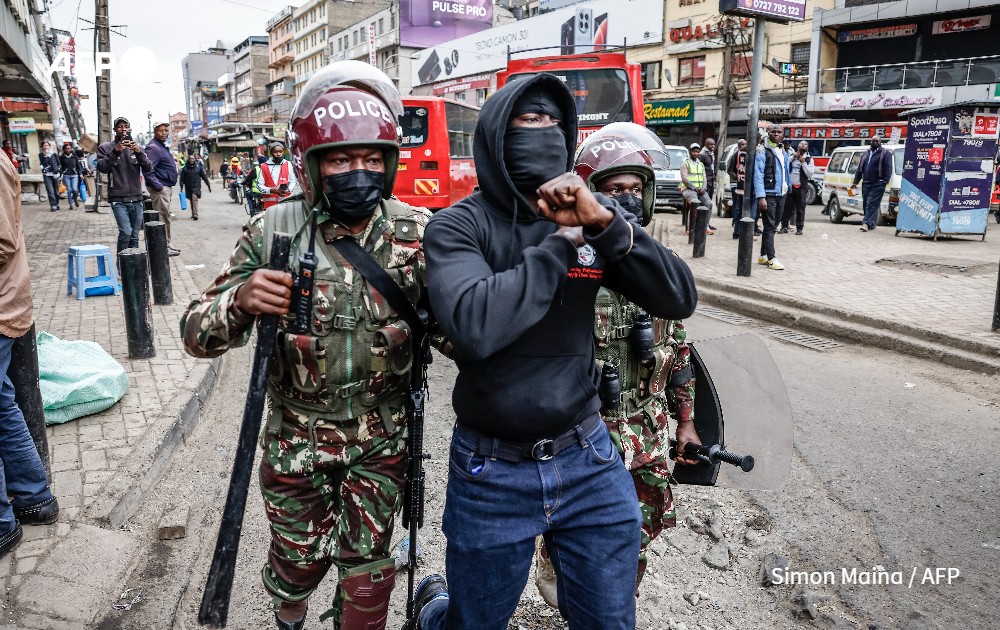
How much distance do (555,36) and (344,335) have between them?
42.0 meters

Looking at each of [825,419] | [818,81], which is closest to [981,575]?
[825,419]

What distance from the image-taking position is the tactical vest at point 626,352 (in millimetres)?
2588

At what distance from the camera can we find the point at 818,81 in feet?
97.4

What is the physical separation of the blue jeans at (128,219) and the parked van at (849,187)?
13.9 meters

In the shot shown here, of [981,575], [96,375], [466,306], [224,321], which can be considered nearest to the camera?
[466,306]

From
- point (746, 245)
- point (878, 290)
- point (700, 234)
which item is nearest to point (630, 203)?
point (878, 290)

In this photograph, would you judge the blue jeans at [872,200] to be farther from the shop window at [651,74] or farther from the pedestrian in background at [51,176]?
the shop window at [651,74]

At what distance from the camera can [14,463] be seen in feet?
11.1

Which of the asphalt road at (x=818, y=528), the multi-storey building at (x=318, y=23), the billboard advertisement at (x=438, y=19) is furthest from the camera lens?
the multi-storey building at (x=318, y=23)

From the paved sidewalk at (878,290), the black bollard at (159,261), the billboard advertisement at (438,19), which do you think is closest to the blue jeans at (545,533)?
the paved sidewalk at (878,290)

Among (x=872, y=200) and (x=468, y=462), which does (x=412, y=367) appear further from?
(x=872, y=200)

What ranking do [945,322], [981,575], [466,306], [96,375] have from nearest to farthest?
[466,306], [981,575], [96,375], [945,322]

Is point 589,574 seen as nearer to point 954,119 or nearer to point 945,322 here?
point 945,322

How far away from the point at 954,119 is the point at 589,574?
14.0m
